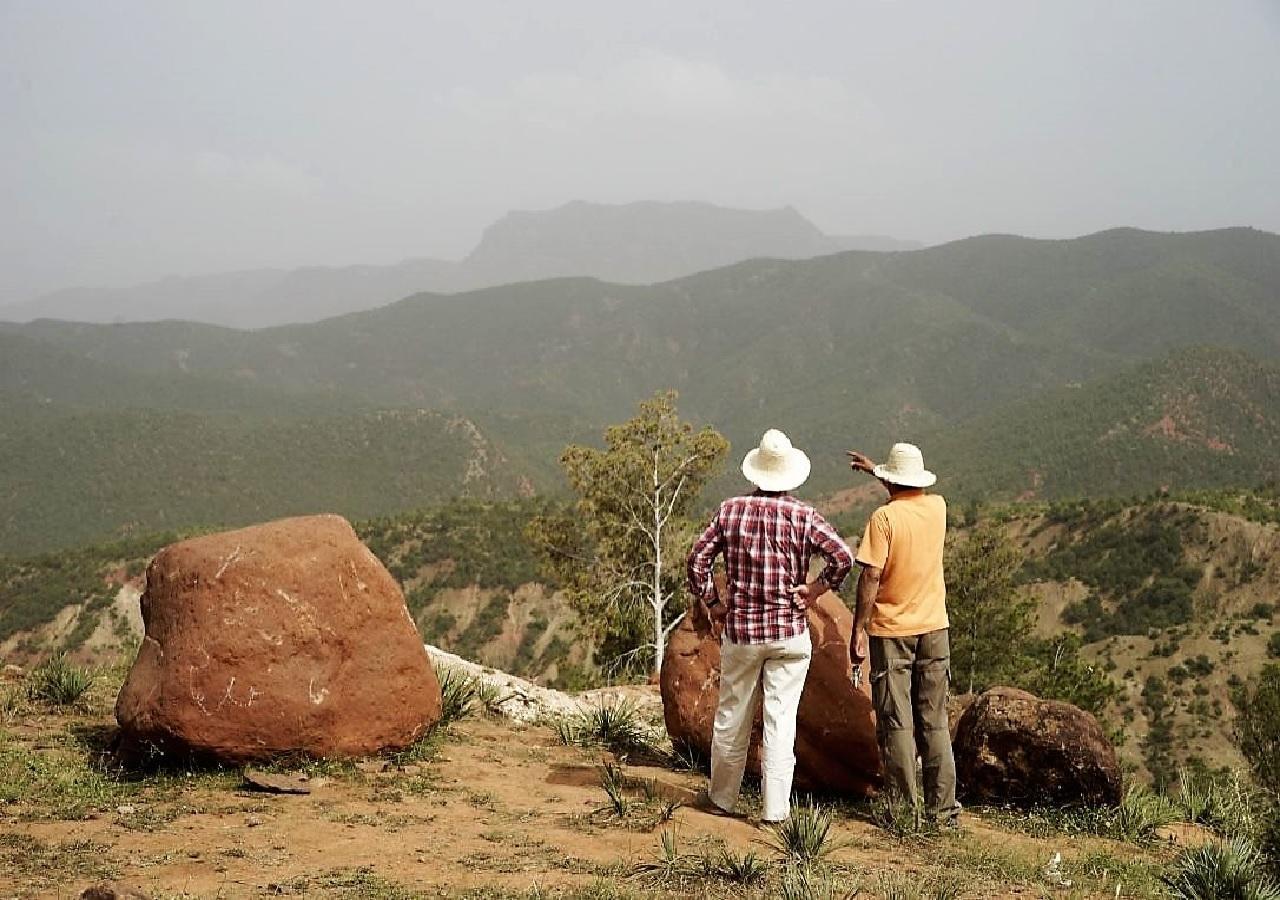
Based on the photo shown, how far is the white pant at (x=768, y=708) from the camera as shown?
18.0 ft

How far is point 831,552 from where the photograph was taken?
18.0ft

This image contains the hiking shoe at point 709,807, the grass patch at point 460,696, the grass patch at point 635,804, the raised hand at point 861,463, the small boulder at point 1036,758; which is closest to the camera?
the grass patch at point 635,804

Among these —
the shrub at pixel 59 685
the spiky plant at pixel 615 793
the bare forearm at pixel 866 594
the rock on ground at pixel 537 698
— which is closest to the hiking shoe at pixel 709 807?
the spiky plant at pixel 615 793

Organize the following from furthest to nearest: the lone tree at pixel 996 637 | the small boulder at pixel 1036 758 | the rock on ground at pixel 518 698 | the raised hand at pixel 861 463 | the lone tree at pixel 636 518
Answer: the lone tree at pixel 636 518 < the lone tree at pixel 996 637 < the rock on ground at pixel 518 698 < the small boulder at pixel 1036 758 < the raised hand at pixel 861 463

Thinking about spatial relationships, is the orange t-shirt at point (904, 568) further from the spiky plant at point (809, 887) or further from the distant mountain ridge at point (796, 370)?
the distant mountain ridge at point (796, 370)

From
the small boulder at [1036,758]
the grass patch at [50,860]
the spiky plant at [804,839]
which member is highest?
the grass patch at [50,860]

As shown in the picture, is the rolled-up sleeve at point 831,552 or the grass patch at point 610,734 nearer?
the rolled-up sleeve at point 831,552

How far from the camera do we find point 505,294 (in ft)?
642

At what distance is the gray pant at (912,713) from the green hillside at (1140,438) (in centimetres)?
6351

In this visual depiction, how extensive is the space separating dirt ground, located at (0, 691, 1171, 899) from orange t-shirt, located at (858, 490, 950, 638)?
53.2 inches

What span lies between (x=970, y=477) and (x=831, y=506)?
12.0 meters

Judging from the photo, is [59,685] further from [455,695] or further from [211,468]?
[211,468]

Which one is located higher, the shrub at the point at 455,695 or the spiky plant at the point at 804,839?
the spiky plant at the point at 804,839

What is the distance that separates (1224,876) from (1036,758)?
2.10 metres
